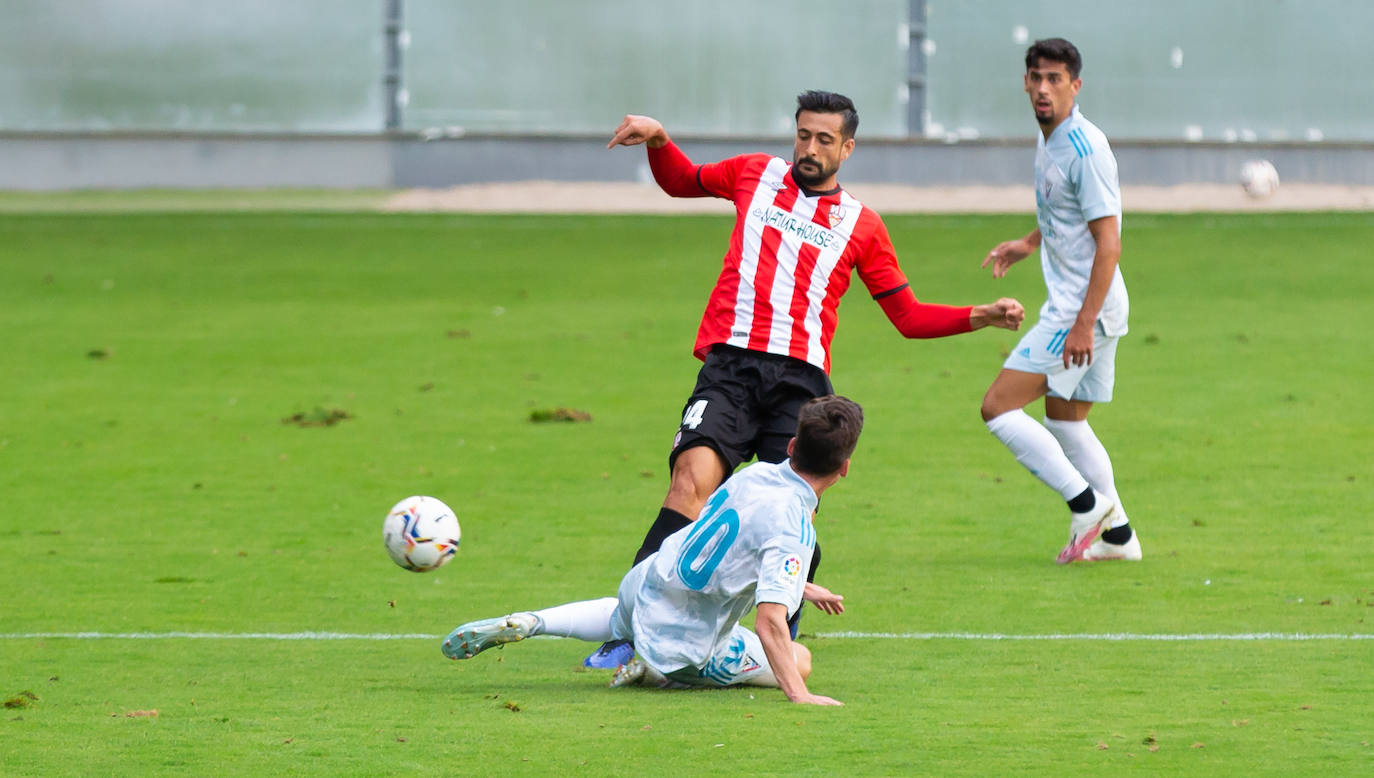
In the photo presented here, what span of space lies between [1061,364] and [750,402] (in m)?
2.13

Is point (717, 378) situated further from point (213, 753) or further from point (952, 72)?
point (952, 72)

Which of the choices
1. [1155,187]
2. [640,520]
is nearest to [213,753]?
[640,520]

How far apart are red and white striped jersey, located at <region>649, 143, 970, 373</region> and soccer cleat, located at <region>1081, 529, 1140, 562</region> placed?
2189mm

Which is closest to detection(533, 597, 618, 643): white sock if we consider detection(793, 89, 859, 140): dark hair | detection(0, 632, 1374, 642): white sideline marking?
detection(0, 632, 1374, 642): white sideline marking

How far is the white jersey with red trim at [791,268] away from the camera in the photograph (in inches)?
269

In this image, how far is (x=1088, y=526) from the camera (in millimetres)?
8469

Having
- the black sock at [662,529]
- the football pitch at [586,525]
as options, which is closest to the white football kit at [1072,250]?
the football pitch at [586,525]

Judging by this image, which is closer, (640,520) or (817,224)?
(817,224)

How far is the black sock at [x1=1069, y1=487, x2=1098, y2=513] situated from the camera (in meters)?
8.41

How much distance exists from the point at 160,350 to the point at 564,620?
11.0m

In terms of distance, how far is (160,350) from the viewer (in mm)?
16203

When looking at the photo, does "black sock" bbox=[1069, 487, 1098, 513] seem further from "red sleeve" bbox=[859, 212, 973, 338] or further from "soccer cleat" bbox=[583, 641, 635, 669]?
"soccer cleat" bbox=[583, 641, 635, 669]

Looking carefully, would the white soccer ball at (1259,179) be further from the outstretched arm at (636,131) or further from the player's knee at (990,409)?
the outstretched arm at (636,131)

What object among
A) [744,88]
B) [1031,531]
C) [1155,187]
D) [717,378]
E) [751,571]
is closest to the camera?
[751,571]
